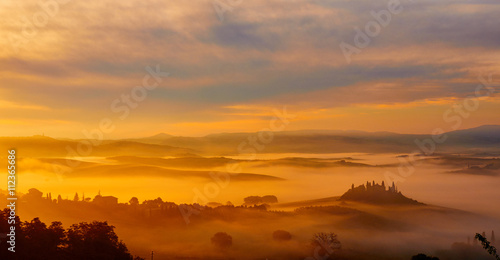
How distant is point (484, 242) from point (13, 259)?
65727 millimetres

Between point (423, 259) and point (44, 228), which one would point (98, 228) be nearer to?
point (44, 228)

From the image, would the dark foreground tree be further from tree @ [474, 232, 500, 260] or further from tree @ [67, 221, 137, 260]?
tree @ [474, 232, 500, 260]

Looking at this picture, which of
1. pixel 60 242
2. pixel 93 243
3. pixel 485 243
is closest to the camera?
pixel 485 243

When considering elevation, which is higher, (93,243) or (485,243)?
(485,243)

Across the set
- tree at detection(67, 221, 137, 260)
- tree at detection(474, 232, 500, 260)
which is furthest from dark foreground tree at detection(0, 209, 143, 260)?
tree at detection(474, 232, 500, 260)

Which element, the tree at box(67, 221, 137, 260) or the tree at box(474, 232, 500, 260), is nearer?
the tree at box(474, 232, 500, 260)

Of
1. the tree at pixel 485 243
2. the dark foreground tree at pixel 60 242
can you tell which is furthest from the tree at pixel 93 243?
the tree at pixel 485 243

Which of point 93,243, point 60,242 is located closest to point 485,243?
point 93,243

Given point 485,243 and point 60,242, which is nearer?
point 485,243

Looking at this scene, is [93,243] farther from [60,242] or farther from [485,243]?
[485,243]

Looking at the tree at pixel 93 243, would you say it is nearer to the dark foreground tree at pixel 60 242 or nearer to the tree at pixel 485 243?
the dark foreground tree at pixel 60 242

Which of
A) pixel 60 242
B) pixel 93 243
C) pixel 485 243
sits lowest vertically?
pixel 93 243

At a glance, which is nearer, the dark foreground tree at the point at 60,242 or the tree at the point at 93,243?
the dark foreground tree at the point at 60,242

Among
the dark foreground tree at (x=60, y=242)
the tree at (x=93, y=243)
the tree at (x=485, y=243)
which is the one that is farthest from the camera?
the tree at (x=93, y=243)
